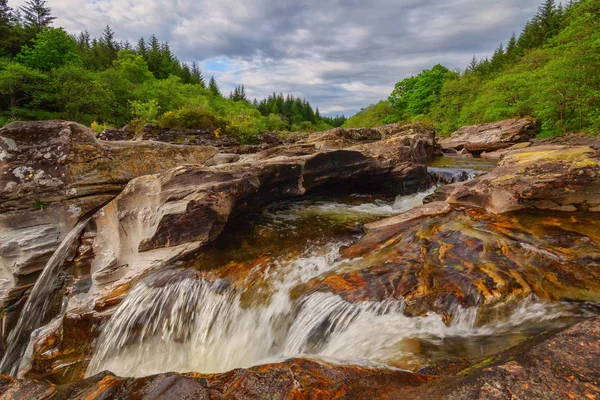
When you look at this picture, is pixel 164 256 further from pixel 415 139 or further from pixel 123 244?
pixel 415 139

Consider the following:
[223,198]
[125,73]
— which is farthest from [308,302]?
[125,73]

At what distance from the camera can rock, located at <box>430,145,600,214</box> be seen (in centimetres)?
630

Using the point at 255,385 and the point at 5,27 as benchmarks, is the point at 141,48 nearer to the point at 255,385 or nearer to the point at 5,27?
the point at 5,27

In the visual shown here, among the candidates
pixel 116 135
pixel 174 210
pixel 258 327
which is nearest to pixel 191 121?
pixel 116 135

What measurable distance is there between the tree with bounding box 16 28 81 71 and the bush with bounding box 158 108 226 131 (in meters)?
19.8

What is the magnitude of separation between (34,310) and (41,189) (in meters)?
2.71

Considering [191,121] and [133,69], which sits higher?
[133,69]

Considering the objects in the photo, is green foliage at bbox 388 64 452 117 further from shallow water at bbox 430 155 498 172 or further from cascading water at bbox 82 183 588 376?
cascading water at bbox 82 183 588 376

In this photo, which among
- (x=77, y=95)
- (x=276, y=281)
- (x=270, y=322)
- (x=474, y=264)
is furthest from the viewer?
(x=77, y=95)

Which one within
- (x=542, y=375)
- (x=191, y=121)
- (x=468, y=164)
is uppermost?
(x=191, y=121)

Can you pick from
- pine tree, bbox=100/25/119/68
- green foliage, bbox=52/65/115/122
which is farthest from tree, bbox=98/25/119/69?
green foliage, bbox=52/65/115/122

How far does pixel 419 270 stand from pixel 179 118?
741 inches

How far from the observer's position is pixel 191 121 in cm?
1916

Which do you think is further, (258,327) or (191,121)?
(191,121)
